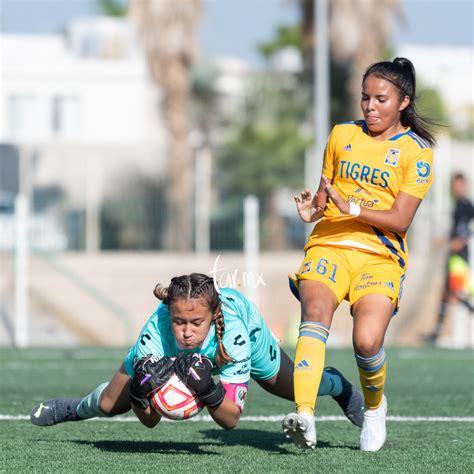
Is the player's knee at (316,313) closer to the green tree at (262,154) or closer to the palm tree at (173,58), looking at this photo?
the palm tree at (173,58)

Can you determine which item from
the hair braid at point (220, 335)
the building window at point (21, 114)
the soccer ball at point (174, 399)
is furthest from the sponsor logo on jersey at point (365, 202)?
the building window at point (21, 114)

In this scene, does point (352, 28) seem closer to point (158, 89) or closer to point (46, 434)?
point (158, 89)

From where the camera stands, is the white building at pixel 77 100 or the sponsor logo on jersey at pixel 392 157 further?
the white building at pixel 77 100

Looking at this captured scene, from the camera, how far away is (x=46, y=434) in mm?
6809

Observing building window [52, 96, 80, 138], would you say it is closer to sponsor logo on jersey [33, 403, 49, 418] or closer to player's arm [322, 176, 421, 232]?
sponsor logo on jersey [33, 403, 49, 418]

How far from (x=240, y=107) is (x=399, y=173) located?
28.6 metres

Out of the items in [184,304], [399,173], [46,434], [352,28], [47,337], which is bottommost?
[47,337]

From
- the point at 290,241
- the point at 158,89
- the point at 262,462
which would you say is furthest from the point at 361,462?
the point at 158,89

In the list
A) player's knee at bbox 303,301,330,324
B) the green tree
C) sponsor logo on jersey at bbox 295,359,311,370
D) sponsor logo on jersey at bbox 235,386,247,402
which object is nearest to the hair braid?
sponsor logo on jersey at bbox 235,386,247,402

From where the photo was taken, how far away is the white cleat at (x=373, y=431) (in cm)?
618

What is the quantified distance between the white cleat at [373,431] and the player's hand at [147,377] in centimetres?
117

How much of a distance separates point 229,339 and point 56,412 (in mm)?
1217

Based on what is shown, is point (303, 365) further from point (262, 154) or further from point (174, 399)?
point (262, 154)

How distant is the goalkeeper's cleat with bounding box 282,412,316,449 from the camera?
18.2 feet
